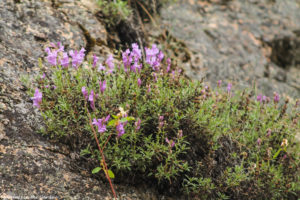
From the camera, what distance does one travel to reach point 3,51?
9.26 feet

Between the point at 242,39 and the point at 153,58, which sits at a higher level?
the point at 153,58

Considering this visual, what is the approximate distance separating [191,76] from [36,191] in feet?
9.55

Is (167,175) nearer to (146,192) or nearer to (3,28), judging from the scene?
(146,192)

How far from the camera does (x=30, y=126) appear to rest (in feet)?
7.75

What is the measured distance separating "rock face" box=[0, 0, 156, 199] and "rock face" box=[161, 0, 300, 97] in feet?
6.66

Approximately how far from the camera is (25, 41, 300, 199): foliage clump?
7.71 feet

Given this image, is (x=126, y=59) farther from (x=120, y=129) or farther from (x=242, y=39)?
(x=242, y=39)

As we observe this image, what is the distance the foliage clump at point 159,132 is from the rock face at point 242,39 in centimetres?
156

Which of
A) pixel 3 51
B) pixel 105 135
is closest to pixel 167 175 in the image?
pixel 105 135

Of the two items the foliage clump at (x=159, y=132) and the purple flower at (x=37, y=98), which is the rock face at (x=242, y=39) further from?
the purple flower at (x=37, y=98)

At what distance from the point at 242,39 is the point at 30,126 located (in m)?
4.46

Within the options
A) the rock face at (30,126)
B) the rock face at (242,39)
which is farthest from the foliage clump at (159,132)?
the rock face at (242,39)

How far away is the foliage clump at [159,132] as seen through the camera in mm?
Answer: 2350

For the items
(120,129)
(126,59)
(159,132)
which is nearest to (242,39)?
(126,59)
